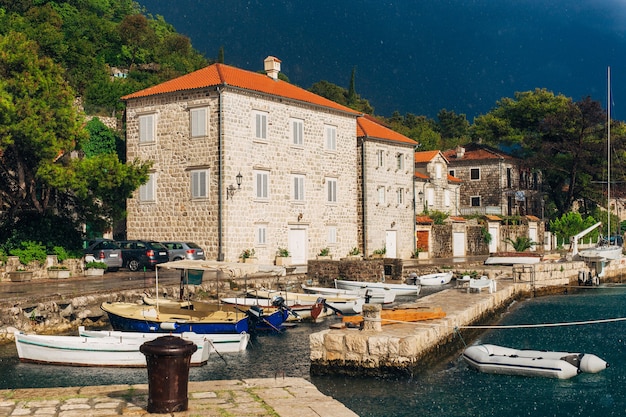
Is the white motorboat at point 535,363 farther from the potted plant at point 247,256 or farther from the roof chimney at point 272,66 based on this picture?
the roof chimney at point 272,66

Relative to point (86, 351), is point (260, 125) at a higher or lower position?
higher

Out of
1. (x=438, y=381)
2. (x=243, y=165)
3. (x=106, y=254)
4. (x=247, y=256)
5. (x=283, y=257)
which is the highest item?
(x=243, y=165)

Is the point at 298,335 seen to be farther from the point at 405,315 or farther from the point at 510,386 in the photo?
the point at 510,386

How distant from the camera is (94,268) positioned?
32031 mm

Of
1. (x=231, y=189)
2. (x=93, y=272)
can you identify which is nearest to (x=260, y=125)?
(x=231, y=189)

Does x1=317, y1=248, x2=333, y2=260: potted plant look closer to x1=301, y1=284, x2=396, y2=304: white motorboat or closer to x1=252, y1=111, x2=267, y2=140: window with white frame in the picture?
x1=252, y1=111, x2=267, y2=140: window with white frame

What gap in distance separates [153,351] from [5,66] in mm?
25002

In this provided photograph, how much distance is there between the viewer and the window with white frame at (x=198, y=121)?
123 ft

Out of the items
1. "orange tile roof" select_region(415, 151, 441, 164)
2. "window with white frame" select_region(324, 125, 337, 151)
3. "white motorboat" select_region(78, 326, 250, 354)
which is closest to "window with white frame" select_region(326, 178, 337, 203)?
→ "window with white frame" select_region(324, 125, 337, 151)

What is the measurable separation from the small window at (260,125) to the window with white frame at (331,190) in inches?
236

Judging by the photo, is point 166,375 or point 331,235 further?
point 331,235

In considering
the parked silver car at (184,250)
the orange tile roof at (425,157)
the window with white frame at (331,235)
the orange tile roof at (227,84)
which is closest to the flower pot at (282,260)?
the window with white frame at (331,235)

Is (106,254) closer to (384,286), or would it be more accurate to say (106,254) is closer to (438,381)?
(384,286)

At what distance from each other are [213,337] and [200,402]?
9524mm
